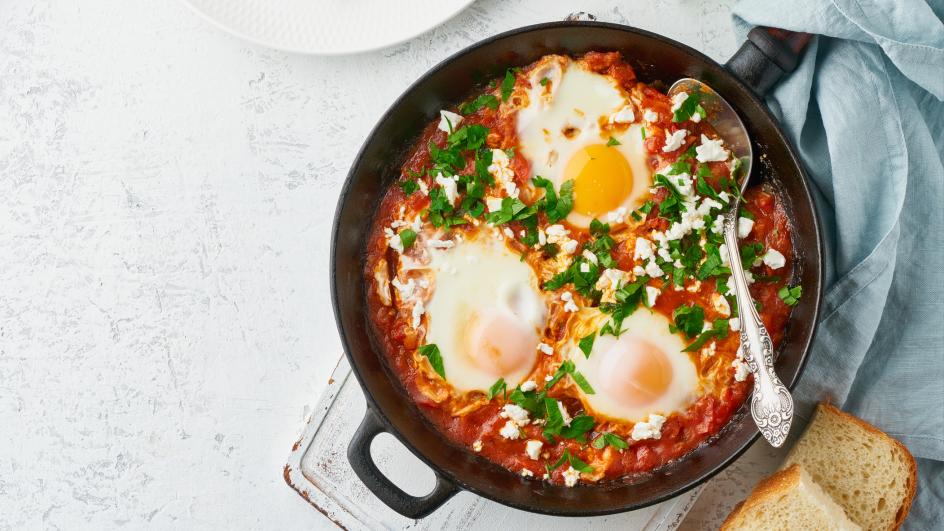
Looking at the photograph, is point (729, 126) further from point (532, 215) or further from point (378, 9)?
point (378, 9)

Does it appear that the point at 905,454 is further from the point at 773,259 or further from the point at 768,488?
the point at 773,259

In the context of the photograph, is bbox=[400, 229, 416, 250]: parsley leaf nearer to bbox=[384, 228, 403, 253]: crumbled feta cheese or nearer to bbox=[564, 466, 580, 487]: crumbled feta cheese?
bbox=[384, 228, 403, 253]: crumbled feta cheese

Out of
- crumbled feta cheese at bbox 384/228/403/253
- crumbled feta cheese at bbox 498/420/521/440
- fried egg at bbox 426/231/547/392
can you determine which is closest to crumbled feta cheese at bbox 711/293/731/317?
fried egg at bbox 426/231/547/392

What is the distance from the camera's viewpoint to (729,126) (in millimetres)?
3070

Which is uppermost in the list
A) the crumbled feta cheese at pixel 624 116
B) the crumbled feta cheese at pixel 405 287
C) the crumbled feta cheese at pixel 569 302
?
the crumbled feta cheese at pixel 624 116

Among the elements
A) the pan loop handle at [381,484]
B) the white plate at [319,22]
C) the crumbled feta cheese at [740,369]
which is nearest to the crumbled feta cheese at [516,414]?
the pan loop handle at [381,484]

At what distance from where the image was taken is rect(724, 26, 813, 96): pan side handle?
2.95m

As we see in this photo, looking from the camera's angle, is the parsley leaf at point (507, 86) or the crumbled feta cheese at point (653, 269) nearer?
the crumbled feta cheese at point (653, 269)

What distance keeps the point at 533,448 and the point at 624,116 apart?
53.2 inches

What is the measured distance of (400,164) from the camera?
3.35 m

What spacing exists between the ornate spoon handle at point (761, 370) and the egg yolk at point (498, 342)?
79 centimetres

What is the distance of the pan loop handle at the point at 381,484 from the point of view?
2.93 meters

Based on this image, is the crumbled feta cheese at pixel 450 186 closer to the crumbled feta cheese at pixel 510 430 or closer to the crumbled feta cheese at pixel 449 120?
the crumbled feta cheese at pixel 449 120

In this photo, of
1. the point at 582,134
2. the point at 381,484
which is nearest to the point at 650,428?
the point at 381,484
